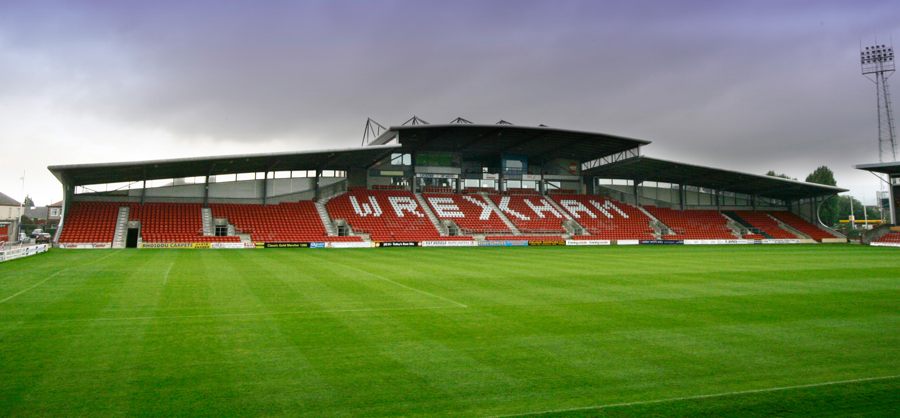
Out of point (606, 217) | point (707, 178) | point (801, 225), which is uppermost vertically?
point (707, 178)

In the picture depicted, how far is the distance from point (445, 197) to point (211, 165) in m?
25.7

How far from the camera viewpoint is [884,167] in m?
52.2

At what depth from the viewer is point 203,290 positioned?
574 inches

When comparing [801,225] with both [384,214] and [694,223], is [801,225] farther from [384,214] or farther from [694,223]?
[384,214]

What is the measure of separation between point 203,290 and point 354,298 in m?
4.82

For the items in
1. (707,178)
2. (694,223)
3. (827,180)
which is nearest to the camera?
(707,178)

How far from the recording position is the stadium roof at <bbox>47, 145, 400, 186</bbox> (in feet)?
119

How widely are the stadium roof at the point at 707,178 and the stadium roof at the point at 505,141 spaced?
215 centimetres

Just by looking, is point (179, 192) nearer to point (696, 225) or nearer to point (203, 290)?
point (203, 290)

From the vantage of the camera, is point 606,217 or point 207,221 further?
point 606,217

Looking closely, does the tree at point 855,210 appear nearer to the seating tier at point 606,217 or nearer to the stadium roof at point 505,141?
the seating tier at point 606,217

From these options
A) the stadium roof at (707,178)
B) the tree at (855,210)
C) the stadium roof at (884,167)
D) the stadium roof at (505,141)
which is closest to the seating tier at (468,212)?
the stadium roof at (505,141)

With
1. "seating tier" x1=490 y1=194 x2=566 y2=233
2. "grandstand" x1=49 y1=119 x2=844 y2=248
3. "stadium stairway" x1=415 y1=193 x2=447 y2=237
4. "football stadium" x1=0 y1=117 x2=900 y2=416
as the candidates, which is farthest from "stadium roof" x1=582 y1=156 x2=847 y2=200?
"football stadium" x1=0 y1=117 x2=900 y2=416

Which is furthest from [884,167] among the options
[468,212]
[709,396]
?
[709,396]
